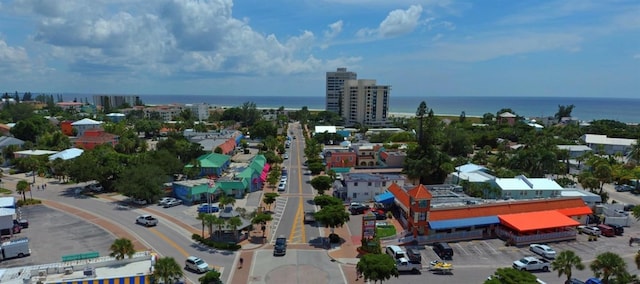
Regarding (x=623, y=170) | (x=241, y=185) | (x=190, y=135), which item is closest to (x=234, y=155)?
(x=190, y=135)

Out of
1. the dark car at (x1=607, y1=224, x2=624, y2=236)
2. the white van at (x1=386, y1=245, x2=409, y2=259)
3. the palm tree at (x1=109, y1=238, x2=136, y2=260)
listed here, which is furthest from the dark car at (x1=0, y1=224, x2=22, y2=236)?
the dark car at (x1=607, y1=224, x2=624, y2=236)

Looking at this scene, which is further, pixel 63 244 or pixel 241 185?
pixel 241 185

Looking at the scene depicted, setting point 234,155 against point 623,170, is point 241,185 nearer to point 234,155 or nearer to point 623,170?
point 234,155

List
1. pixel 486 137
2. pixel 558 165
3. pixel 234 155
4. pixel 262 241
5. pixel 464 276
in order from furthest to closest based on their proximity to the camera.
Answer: pixel 486 137 < pixel 234 155 < pixel 558 165 < pixel 262 241 < pixel 464 276

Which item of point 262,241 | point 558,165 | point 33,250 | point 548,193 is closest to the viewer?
point 33,250

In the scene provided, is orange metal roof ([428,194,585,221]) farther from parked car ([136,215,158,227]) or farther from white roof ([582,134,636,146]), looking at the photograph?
white roof ([582,134,636,146])

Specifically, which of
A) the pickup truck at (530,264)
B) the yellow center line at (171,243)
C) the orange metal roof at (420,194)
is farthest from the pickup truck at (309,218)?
the pickup truck at (530,264)

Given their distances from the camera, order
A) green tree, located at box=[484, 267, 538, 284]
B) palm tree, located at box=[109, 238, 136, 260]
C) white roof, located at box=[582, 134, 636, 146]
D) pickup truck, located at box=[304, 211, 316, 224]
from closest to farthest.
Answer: green tree, located at box=[484, 267, 538, 284] < palm tree, located at box=[109, 238, 136, 260] < pickup truck, located at box=[304, 211, 316, 224] < white roof, located at box=[582, 134, 636, 146]
